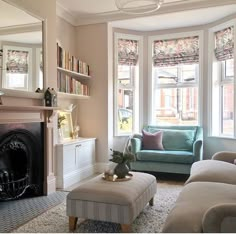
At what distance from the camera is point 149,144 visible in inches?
184

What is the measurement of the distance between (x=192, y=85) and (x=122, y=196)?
347 cm

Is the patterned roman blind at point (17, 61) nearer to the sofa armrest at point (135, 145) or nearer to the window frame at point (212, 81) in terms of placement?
the sofa armrest at point (135, 145)

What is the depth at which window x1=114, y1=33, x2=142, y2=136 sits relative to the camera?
Result: 17.3 feet

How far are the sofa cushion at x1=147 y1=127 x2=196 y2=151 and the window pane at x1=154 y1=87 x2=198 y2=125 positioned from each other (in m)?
0.51

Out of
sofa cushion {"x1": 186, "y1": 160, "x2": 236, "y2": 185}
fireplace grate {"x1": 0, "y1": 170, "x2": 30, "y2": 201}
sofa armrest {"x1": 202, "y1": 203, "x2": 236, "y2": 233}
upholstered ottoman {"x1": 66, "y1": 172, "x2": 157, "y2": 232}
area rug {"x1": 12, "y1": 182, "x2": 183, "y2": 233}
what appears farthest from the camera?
fireplace grate {"x1": 0, "y1": 170, "x2": 30, "y2": 201}

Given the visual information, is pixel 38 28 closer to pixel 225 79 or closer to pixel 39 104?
pixel 39 104

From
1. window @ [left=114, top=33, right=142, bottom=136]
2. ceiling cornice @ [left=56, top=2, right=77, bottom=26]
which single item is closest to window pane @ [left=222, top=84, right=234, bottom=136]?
window @ [left=114, top=33, right=142, bottom=136]

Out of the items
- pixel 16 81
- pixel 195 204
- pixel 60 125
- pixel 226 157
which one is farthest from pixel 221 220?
pixel 60 125

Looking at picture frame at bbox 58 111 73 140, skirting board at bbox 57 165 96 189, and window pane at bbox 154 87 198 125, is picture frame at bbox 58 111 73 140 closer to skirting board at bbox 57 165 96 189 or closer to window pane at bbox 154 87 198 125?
skirting board at bbox 57 165 96 189

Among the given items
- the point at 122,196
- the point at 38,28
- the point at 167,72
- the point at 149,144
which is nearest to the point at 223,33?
the point at 167,72

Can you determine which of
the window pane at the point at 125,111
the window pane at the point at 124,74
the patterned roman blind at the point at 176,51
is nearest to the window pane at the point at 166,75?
the patterned roman blind at the point at 176,51

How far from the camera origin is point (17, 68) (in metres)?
3.24

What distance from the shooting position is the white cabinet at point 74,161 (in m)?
3.95

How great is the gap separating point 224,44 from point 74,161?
10.8 feet
